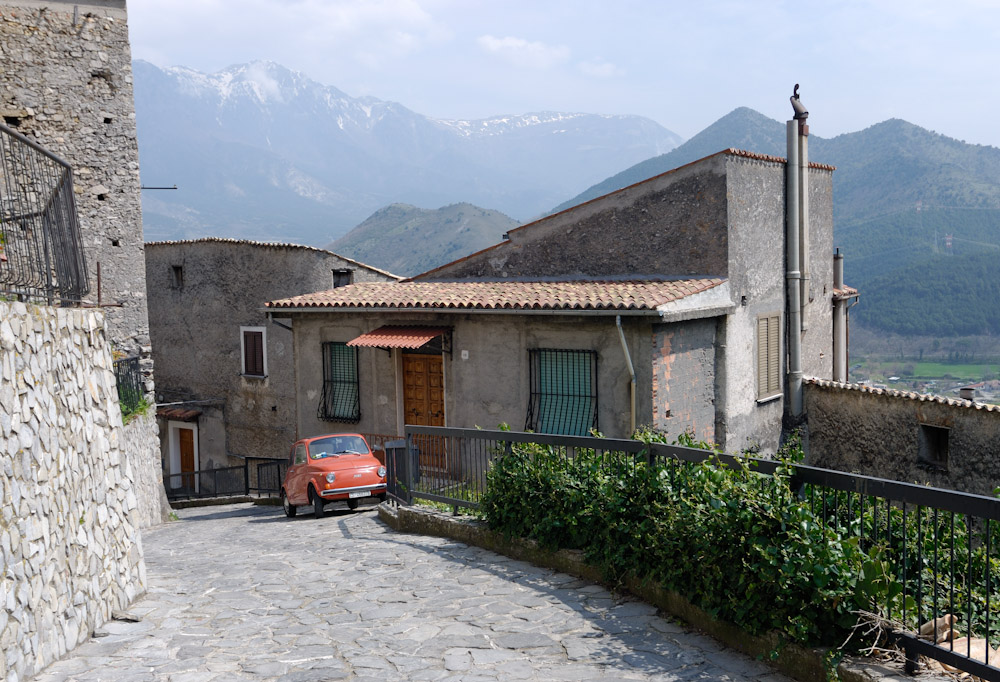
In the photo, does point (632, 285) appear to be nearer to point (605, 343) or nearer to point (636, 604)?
point (605, 343)

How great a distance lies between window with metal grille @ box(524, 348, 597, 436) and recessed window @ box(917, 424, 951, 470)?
6273 mm

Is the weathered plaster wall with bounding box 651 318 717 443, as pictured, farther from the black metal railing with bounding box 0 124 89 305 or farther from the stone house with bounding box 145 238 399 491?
the stone house with bounding box 145 238 399 491

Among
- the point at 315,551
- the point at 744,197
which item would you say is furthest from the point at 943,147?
the point at 315,551

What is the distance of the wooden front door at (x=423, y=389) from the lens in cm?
1794

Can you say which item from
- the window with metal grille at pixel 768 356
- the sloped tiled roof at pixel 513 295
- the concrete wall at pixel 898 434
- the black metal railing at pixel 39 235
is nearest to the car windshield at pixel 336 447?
the sloped tiled roof at pixel 513 295

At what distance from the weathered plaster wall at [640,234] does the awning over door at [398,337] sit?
9.49 feet

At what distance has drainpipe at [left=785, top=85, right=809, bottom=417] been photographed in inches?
767

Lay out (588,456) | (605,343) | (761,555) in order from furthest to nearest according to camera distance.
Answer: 1. (605,343)
2. (588,456)
3. (761,555)

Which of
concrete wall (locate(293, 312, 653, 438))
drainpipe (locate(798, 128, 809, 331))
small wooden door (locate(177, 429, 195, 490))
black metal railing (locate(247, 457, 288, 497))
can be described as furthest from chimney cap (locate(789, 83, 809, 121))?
small wooden door (locate(177, 429, 195, 490))

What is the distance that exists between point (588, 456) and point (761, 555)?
2666mm

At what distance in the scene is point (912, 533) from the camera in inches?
241

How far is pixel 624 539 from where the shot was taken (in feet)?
24.1

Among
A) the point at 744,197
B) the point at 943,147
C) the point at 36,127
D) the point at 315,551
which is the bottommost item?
the point at 315,551

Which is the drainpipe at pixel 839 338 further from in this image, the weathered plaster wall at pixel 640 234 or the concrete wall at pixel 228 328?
the concrete wall at pixel 228 328
